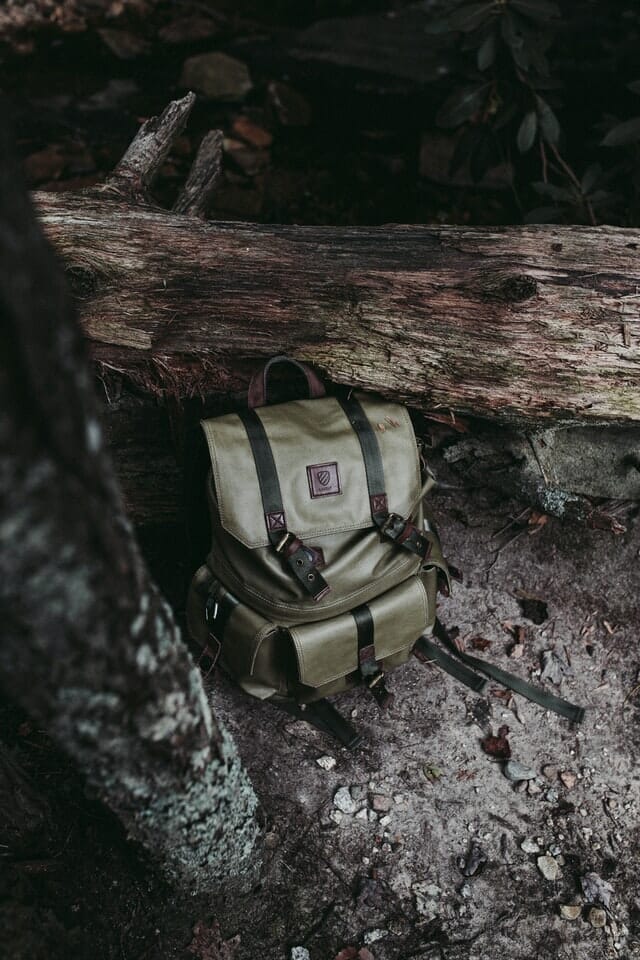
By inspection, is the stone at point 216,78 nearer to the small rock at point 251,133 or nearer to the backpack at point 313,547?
the small rock at point 251,133

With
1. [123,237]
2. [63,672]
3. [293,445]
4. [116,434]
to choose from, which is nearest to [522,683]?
[293,445]

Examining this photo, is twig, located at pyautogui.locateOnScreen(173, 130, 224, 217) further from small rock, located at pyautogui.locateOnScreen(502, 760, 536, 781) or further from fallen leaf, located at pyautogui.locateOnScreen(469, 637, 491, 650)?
small rock, located at pyautogui.locateOnScreen(502, 760, 536, 781)

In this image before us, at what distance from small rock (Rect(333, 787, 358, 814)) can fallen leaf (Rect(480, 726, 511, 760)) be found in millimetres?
569

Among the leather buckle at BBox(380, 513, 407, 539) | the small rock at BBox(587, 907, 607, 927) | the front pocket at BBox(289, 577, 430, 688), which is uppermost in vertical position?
the leather buckle at BBox(380, 513, 407, 539)

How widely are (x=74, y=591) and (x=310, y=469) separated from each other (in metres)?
1.48

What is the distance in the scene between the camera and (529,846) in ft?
8.71

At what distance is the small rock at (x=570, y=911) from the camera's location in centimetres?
249

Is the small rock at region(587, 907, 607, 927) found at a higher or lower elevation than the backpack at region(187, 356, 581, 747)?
lower

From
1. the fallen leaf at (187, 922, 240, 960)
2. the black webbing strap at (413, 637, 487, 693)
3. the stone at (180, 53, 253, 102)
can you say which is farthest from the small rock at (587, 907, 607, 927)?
the stone at (180, 53, 253, 102)

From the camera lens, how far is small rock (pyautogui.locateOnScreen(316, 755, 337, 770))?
2840mm

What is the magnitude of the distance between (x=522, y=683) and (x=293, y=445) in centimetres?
141

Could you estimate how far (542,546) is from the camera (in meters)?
3.43

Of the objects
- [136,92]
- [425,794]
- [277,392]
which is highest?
[136,92]

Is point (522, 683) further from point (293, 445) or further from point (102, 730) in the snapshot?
point (102, 730)
